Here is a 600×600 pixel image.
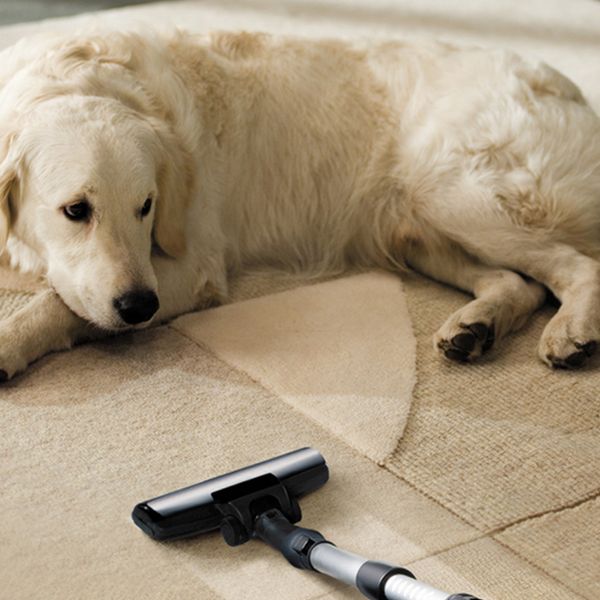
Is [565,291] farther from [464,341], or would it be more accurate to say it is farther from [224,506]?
[224,506]

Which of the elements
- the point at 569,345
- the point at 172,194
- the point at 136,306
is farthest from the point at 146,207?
the point at 569,345

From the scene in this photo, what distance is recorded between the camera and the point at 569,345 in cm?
270

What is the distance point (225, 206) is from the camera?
3158mm

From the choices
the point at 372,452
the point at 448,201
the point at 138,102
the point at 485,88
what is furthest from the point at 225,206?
the point at 372,452

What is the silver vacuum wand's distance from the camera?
1835 millimetres

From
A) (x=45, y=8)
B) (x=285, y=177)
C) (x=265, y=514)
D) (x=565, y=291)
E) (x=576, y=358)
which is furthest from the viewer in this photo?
(x=45, y=8)

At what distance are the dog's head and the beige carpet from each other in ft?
0.66

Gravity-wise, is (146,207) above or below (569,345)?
above

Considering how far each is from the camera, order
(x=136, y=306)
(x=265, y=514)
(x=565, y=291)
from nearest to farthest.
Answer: (x=265, y=514)
(x=136, y=306)
(x=565, y=291)

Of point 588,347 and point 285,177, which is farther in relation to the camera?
point 285,177

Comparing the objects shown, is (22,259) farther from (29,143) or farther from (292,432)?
(292,432)

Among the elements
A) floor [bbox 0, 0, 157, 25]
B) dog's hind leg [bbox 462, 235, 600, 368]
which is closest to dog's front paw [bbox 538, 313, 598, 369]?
dog's hind leg [bbox 462, 235, 600, 368]

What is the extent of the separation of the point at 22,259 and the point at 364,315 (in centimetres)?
96

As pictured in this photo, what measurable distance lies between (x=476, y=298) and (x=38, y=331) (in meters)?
1.24
